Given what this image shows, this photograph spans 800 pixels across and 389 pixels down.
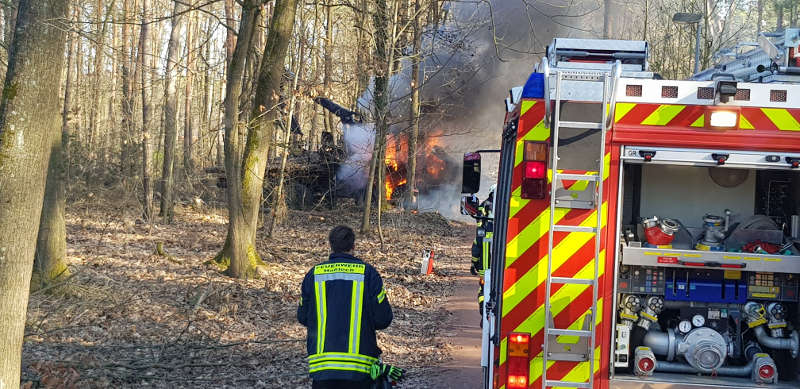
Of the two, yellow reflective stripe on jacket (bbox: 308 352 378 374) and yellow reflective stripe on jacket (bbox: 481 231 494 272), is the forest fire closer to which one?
yellow reflective stripe on jacket (bbox: 481 231 494 272)

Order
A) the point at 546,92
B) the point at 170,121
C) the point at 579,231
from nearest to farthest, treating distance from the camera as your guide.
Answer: the point at 546,92 < the point at 579,231 < the point at 170,121

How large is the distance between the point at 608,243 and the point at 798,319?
1362mm

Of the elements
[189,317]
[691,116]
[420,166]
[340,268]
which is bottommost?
[189,317]

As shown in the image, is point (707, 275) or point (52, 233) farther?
point (52, 233)

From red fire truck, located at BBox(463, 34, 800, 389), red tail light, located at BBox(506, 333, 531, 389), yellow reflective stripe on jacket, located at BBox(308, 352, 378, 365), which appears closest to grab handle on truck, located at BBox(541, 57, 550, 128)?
red fire truck, located at BBox(463, 34, 800, 389)

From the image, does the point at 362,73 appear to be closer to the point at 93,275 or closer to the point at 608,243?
the point at 93,275

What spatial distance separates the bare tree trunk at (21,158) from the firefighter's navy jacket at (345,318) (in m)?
2.10

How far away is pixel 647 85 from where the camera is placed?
15.1ft

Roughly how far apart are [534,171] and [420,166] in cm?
2319

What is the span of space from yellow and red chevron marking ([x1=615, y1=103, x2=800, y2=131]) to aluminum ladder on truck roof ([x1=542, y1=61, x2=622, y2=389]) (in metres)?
0.16

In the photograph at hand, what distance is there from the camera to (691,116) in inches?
179

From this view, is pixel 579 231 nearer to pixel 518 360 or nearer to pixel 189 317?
pixel 518 360

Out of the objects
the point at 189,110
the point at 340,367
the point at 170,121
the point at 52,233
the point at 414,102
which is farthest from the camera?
the point at 189,110

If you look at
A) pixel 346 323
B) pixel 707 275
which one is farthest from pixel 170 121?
pixel 707 275
